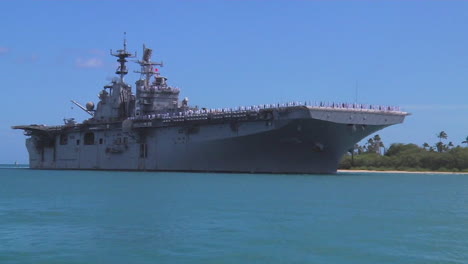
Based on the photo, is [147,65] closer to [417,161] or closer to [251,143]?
[251,143]

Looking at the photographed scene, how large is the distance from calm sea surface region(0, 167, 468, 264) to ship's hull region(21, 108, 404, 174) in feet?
47.7

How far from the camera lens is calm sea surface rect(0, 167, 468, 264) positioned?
12125 millimetres

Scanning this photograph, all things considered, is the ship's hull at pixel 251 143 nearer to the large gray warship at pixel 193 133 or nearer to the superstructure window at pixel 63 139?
the large gray warship at pixel 193 133

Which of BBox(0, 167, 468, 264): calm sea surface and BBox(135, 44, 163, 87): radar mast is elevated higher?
BBox(135, 44, 163, 87): radar mast

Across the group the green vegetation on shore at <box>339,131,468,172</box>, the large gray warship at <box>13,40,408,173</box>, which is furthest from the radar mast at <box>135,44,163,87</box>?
the green vegetation on shore at <box>339,131,468,172</box>

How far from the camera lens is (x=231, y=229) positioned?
606 inches

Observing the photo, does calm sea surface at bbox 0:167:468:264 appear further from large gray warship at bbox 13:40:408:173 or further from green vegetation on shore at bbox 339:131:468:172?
green vegetation on shore at bbox 339:131:468:172

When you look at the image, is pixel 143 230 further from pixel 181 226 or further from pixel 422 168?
pixel 422 168

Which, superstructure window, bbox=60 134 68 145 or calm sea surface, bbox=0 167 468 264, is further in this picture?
superstructure window, bbox=60 134 68 145

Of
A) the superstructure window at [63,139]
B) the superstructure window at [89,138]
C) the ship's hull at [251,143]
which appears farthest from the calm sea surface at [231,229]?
the superstructure window at [63,139]

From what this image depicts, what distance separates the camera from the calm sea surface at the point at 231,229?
1212 centimetres

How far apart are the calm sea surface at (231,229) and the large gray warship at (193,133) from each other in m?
14.9

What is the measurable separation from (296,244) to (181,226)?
3824 millimetres

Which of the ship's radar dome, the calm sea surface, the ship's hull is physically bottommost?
the calm sea surface
